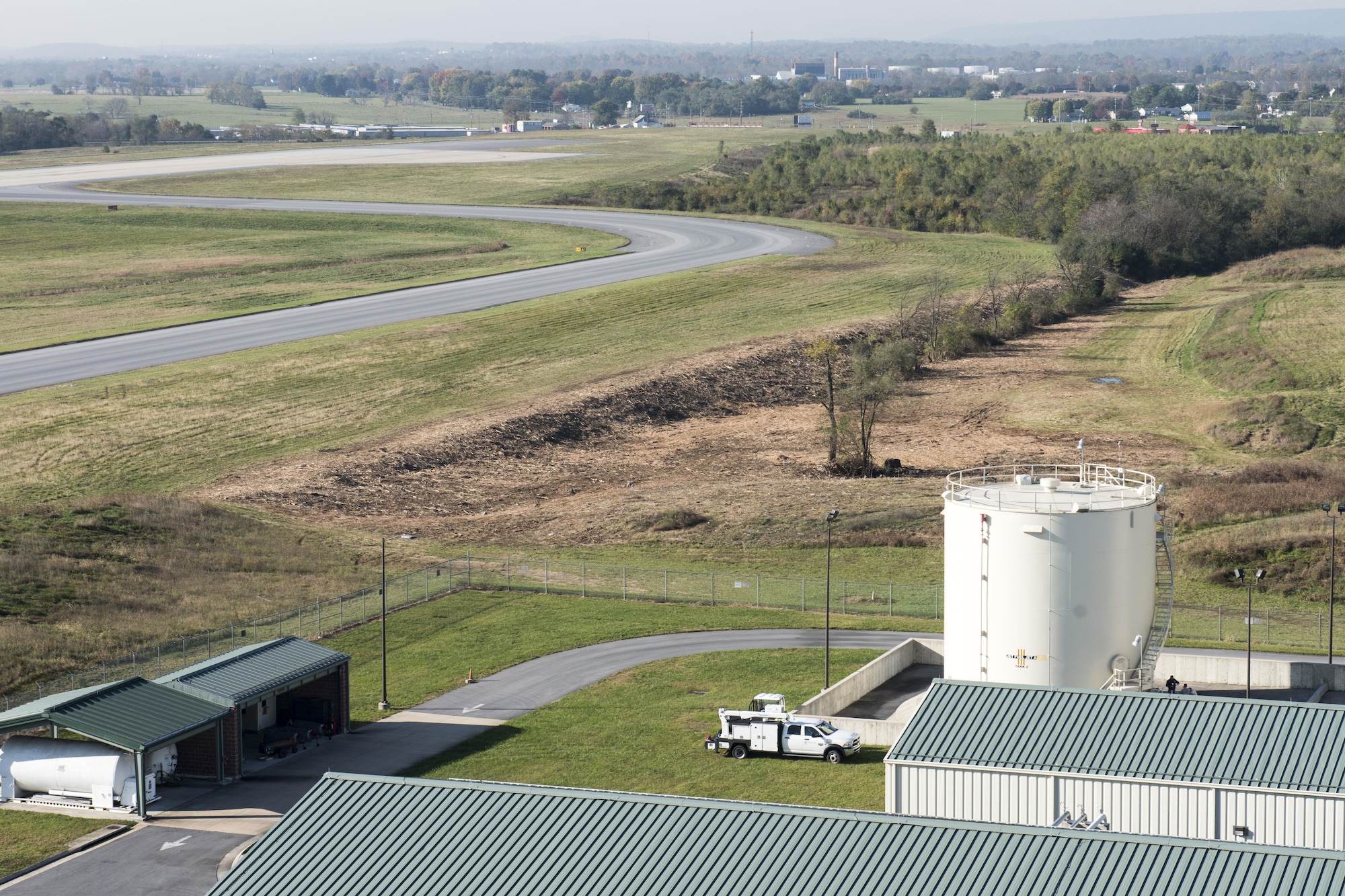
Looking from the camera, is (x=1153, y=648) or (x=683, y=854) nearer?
(x=683, y=854)

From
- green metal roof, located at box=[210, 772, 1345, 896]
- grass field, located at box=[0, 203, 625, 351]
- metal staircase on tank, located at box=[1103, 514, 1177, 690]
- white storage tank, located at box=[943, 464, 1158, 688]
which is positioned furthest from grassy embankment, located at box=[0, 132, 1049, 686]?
green metal roof, located at box=[210, 772, 1345, 896]

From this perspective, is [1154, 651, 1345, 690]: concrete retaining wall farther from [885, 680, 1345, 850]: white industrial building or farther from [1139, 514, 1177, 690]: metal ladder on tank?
[885, 680, 1345, 850]: white industrial building

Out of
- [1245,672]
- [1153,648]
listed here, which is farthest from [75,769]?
[1245,672]

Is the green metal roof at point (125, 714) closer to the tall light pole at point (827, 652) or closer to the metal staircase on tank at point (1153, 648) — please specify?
the tall light pole at point (827, 652)

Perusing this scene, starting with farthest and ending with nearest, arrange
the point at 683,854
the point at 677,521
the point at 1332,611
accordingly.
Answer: the point at 677,521 → the point at 1332,611 → the point at 683,854

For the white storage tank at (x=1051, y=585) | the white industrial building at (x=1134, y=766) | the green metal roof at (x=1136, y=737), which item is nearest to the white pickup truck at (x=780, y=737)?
the white storage tank at (x=1051, y=585)

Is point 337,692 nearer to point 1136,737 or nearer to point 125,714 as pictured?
point 125,714

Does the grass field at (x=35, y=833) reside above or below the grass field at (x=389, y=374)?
below
